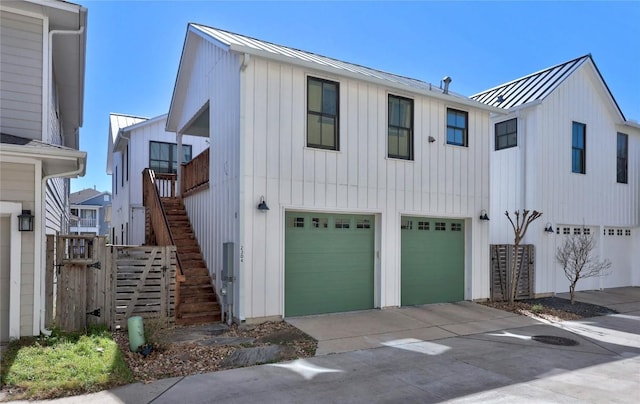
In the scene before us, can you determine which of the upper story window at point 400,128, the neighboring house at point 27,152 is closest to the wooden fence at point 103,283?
the neighboring house at point 27,152

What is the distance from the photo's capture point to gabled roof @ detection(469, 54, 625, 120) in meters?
12.9

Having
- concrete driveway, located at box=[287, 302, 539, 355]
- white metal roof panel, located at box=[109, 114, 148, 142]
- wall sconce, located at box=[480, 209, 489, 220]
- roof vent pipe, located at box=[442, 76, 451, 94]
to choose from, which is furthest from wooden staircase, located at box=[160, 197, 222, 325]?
white metal roof panel, located at box=[109, 114, 148, 142]

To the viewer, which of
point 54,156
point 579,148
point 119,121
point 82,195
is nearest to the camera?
point 54,156

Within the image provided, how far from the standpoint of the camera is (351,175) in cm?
922

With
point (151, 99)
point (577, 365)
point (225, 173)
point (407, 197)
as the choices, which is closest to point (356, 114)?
point (407, 197)

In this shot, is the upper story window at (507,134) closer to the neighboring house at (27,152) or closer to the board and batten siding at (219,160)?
the board and batten siding at (219,160)

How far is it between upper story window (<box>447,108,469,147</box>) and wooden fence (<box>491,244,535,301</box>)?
10.2 ft

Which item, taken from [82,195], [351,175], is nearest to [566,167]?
[351,175]

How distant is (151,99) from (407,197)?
1647 cm

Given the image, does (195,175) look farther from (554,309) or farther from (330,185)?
(554,309)

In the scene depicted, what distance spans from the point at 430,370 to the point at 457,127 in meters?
7.36

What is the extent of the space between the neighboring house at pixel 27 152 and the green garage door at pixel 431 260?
7327 millimetres

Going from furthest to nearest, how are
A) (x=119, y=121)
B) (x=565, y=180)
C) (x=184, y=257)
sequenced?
(x=119, y=121) → (x=565, y=180) → (x=184, y=257)

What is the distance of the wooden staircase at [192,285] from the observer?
815 centimetres
